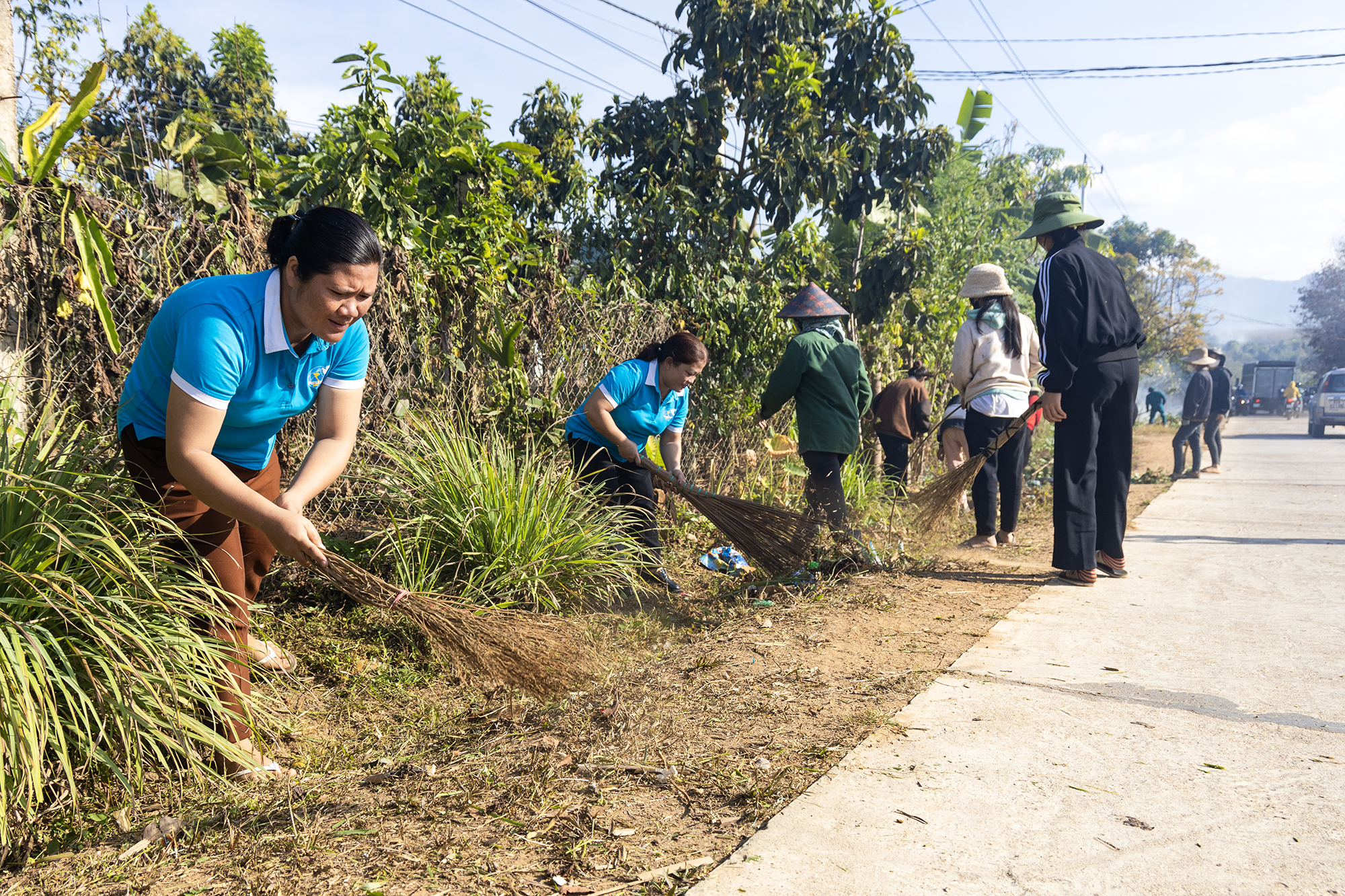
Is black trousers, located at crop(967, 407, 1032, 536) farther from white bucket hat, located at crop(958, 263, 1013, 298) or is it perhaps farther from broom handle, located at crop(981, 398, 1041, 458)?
white bucket hat, located at crop(958, 263, 1013, 298)

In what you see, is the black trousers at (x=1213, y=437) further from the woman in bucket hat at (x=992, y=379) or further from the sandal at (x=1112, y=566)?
the sandal at (x=1112, y=566)

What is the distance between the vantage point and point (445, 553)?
398cm

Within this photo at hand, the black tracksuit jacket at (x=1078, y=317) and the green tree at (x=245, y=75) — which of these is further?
the green tree at (x=245, y=75)

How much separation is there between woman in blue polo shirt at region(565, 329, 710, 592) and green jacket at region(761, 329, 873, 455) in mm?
915

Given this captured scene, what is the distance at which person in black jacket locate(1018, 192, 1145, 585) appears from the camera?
4910 mm

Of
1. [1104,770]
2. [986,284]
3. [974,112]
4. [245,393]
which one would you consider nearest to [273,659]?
[245,393]

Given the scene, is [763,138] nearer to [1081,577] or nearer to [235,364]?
[1081,577]

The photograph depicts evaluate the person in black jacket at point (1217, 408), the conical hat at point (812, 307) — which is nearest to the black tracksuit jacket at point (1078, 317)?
the conical hat at point (812, 307)

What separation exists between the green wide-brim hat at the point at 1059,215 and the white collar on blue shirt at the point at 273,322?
172 inches

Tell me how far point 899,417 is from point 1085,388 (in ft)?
10.8

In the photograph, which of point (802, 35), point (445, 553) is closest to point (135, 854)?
point (445, 553)

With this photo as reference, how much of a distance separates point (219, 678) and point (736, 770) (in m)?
1.53

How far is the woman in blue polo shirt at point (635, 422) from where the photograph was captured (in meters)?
4.55

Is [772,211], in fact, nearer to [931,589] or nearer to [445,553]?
[931,589]
